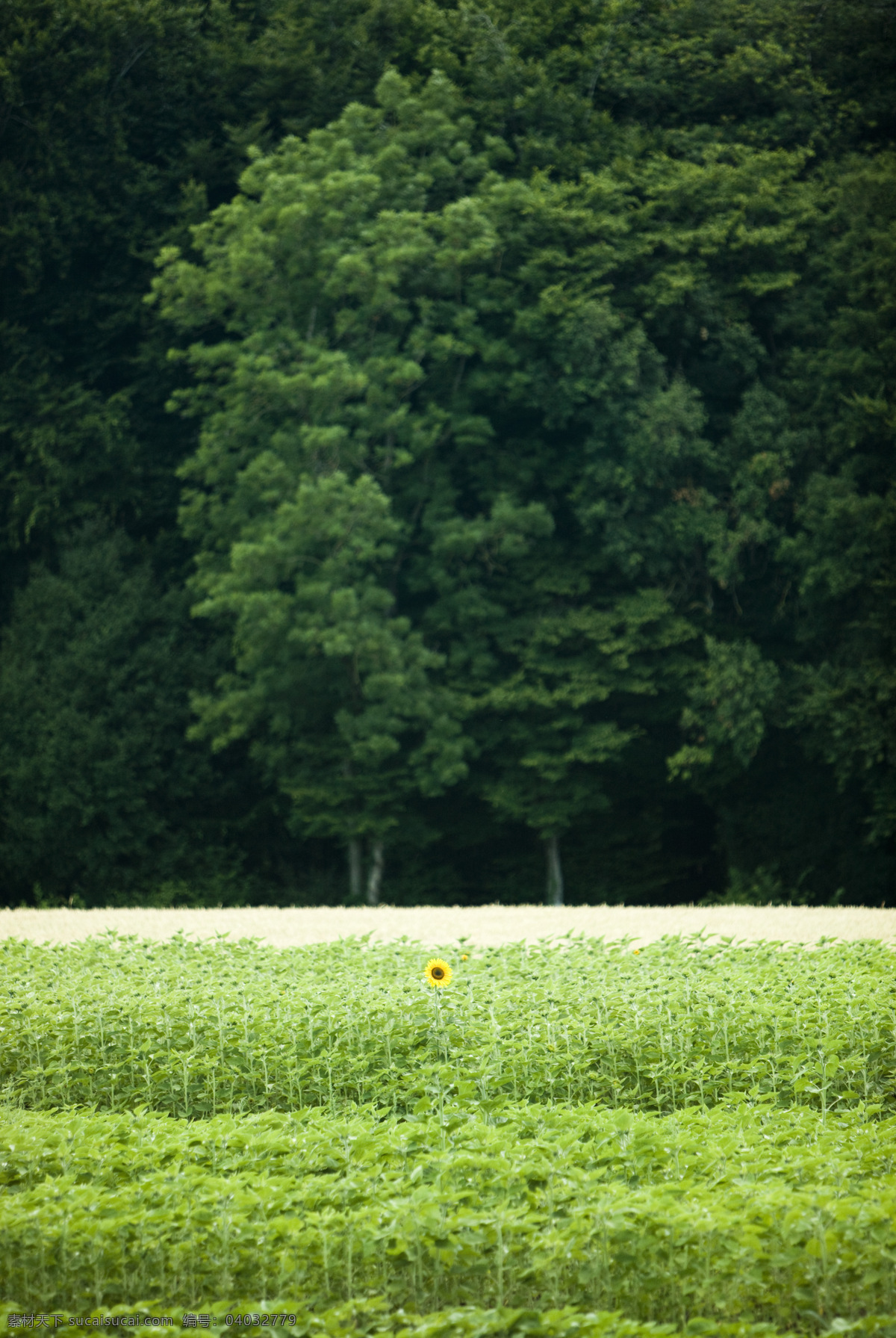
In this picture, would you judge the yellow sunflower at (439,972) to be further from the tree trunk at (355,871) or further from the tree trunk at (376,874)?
the tree trunk at (355,871)

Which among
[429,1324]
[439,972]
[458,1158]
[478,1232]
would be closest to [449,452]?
[439,972]

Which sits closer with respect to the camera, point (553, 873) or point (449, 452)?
point (553, 873)

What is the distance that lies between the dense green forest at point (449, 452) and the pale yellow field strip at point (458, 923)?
4.01 meters

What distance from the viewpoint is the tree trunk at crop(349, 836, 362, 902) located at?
59.6 feet

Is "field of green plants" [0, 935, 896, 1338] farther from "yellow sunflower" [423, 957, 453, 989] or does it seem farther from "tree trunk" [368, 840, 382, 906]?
"tree trunk" [368, 840, 382, 906]

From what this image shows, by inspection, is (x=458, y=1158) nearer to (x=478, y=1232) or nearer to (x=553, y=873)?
(x=478, y=1232)

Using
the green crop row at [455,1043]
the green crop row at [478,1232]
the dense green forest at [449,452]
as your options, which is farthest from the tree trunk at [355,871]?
the green crop row at [478,1232]

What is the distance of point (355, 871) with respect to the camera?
18312mm

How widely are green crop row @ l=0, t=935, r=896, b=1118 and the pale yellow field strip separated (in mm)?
2453

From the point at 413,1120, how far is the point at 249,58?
726 inches

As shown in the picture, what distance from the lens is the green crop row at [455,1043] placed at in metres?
5.78

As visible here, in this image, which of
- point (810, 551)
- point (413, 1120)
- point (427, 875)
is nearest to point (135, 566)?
point (427, 875)

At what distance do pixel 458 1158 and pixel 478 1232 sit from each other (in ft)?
1.32

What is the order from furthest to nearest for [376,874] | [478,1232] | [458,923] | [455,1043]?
[376,874] → [458,923] → [455,1043] → [478,1232]
